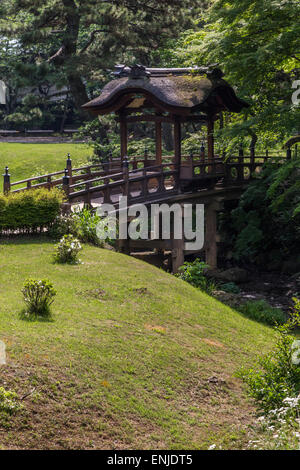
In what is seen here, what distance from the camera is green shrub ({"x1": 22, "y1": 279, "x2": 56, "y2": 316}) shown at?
482 inches

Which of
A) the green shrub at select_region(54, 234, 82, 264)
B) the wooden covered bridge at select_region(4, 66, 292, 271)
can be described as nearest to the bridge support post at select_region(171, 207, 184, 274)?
the wooden covered bridge at select_region(4, 66, 292, 271)

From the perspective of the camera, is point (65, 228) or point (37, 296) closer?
point (37, 296)

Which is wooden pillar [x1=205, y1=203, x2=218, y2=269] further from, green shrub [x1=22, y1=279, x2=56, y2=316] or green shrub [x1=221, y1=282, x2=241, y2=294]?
green shrub [x1=22, y1=279, x2=56, y2=316]

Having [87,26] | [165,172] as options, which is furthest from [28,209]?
[87,26]

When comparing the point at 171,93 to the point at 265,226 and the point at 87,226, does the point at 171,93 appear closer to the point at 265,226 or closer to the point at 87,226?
the point at 87,226

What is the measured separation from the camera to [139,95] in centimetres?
2275

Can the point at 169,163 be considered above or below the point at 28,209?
above

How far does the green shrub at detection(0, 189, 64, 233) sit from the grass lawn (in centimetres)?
1560

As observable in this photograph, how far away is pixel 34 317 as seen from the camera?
12.0 m

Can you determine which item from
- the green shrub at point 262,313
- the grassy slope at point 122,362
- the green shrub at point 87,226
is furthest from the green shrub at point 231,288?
the grassy slope at point 122,362

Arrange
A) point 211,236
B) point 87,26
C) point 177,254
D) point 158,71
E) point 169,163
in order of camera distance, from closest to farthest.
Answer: point 169,163 < point 177,254 < point 158,71 < point 211,236 < point 87,26

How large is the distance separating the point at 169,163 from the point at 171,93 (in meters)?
2.54

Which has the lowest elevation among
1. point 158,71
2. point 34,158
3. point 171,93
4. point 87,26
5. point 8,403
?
point 8,403
